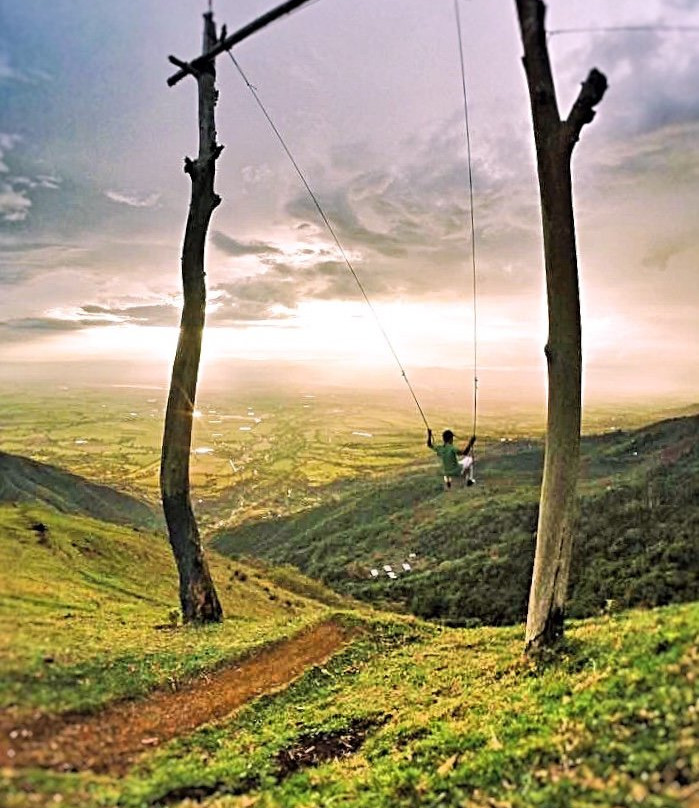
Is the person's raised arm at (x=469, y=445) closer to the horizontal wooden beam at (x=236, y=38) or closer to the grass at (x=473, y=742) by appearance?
the grass at (x=473, y=742)

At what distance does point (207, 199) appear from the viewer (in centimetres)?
1578

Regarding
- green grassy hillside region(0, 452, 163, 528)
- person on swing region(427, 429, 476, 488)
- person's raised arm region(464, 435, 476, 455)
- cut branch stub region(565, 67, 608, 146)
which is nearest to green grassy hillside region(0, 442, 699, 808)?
person on swing region(427, 429, 476, 488)

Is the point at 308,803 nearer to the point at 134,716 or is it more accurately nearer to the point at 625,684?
the point at 134,716

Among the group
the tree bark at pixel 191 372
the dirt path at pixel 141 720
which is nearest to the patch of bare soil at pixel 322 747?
the dirt path at pixel 141 720

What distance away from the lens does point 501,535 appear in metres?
93.8

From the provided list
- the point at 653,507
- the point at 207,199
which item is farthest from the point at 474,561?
the point at 207,199

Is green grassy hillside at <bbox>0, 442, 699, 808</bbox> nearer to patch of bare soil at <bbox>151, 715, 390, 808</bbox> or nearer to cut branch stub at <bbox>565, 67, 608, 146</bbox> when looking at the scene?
patch of bare soil at <bbox>151, 715, 390, 808</bbox>

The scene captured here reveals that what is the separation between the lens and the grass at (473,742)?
5.69 metres

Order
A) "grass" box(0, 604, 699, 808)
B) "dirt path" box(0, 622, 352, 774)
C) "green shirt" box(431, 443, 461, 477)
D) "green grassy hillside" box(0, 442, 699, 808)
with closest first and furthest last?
"grass" box(0, 604, 699, 808), "green grassy hillside" box(0, 442, 699, 808), "dirt path" box(0, 622, 352, 774), "green shirt" box(431, 443, 461, 477)

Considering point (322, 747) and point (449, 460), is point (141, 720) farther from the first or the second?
point (449, 460)

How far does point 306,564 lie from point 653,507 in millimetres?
57811

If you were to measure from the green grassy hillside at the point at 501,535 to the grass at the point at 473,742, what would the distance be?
20045mm

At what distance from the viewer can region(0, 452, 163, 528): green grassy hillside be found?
354ft

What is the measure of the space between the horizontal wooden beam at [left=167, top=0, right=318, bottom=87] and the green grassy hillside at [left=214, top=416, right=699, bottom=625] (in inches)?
1014
